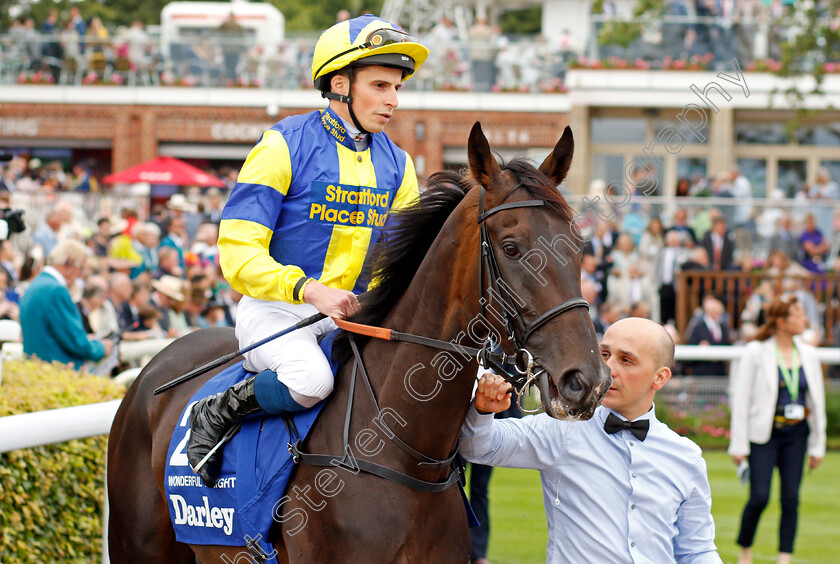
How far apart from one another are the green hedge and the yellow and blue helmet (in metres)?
1.95

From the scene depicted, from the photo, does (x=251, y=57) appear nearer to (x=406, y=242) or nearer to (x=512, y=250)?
(x=406, y=242)

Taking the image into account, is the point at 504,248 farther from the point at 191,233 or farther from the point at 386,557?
the point at 191,233

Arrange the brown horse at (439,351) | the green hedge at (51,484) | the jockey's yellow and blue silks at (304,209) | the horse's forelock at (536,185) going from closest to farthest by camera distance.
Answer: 1. the brown horse at (439,351)
2. the horse's forelock at (536,185)
3. the jockey's yellow and blue silks at (304,209)
4. the green hedge at (51,484)

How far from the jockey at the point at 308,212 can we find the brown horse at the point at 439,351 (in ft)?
0.60

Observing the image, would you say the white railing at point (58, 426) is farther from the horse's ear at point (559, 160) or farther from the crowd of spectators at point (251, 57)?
the crowd of spectators at point (251, 57)

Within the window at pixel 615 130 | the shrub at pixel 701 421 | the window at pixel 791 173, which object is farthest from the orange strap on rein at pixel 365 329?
the window at pixel 791 173

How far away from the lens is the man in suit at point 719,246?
1269cm

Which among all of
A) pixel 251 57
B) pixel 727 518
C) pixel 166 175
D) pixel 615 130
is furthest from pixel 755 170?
pixel 727 518

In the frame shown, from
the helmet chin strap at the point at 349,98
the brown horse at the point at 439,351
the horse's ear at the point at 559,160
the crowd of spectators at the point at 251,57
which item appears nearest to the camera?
the brown horse at the point at 439,351

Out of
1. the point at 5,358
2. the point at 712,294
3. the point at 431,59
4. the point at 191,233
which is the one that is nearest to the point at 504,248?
the point at 5,358

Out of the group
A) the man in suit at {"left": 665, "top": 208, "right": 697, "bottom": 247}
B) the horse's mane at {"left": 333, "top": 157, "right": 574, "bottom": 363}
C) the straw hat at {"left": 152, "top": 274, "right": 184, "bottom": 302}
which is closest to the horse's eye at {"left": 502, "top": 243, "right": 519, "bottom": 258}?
the horse's mane at {"left": 333, "top": 157, "right": 574, "bottom": 363}

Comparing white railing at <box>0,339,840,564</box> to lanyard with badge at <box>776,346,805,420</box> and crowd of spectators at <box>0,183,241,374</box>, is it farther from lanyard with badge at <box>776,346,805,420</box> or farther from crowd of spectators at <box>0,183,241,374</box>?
lanyard with badge at <box>776,346,805,420</box>

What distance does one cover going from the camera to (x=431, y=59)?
814 inches

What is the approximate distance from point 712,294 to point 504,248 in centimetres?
1042
